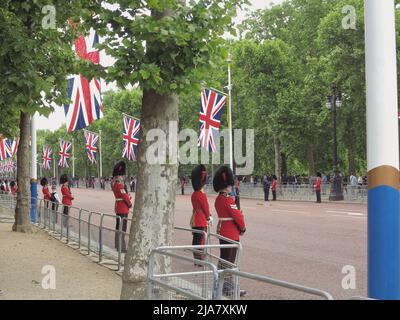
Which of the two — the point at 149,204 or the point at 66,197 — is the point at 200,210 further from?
the point at 66,197

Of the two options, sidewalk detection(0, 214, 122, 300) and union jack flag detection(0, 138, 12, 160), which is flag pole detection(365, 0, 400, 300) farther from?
union jack flag detection(0, 138, 12, 160)

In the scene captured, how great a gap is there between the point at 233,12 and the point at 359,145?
38.2 meters

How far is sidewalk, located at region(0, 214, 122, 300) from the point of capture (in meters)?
8.40

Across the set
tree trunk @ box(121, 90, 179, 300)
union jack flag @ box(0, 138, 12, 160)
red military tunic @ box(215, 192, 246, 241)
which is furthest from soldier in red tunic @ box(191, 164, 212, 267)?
union jack flag @ box(0, 138, 12, 160)

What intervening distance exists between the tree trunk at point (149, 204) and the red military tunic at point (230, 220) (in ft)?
7.03

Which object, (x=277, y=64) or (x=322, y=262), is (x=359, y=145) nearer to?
(x=277, y=64)

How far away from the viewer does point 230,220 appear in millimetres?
8906

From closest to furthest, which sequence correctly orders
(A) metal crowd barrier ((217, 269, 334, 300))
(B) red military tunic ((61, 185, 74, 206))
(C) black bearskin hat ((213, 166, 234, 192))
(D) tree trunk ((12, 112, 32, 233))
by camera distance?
(A) metal crowd barrier ((217, 269, 334, 300)) < (C) black bearskin hat ((213, 166, 234, 192)) < (D) tree trunk ((12, 112, 32, 233)) < (B) red military tunic ((61, 185, 74, 206))

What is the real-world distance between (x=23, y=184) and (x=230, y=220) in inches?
427

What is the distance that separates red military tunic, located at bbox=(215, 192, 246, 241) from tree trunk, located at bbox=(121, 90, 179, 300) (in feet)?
7.03

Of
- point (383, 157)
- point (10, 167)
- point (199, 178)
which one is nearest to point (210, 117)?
point (199, 178)

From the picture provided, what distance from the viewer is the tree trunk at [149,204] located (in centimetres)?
671

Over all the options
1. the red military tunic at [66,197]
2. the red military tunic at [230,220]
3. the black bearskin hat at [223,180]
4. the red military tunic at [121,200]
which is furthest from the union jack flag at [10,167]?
the red military tunic at [230,220]
